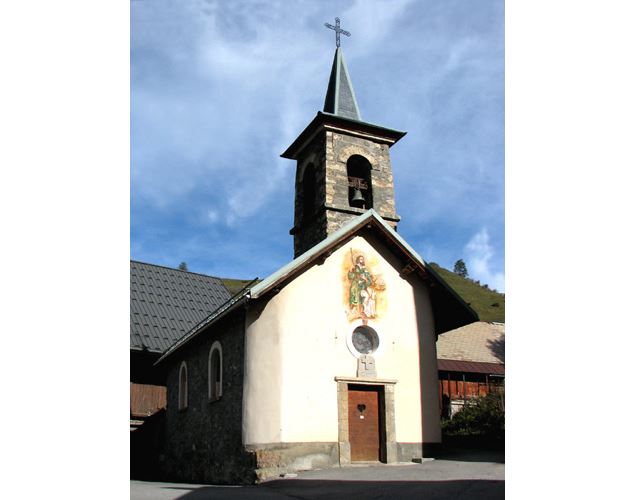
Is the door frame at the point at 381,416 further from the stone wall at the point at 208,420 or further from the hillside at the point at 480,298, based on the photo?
the hillside at the point at 480,298

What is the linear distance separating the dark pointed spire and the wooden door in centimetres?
980

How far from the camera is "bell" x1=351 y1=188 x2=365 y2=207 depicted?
18781 millimetres

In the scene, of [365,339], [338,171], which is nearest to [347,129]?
[338,171]

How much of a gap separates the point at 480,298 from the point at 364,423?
7386cm

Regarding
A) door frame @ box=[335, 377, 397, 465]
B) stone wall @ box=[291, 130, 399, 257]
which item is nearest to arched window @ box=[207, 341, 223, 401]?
door frame @ box=[335, 377, 397, 465]

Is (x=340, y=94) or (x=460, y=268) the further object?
(x=460, y=268)

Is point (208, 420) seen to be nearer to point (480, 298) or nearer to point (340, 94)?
point (340, 94)

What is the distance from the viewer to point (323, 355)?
48.6ft

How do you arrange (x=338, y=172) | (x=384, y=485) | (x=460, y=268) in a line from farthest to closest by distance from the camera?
(x=460, y=268)
(x=338, y=172)
(x=384, y=485)
